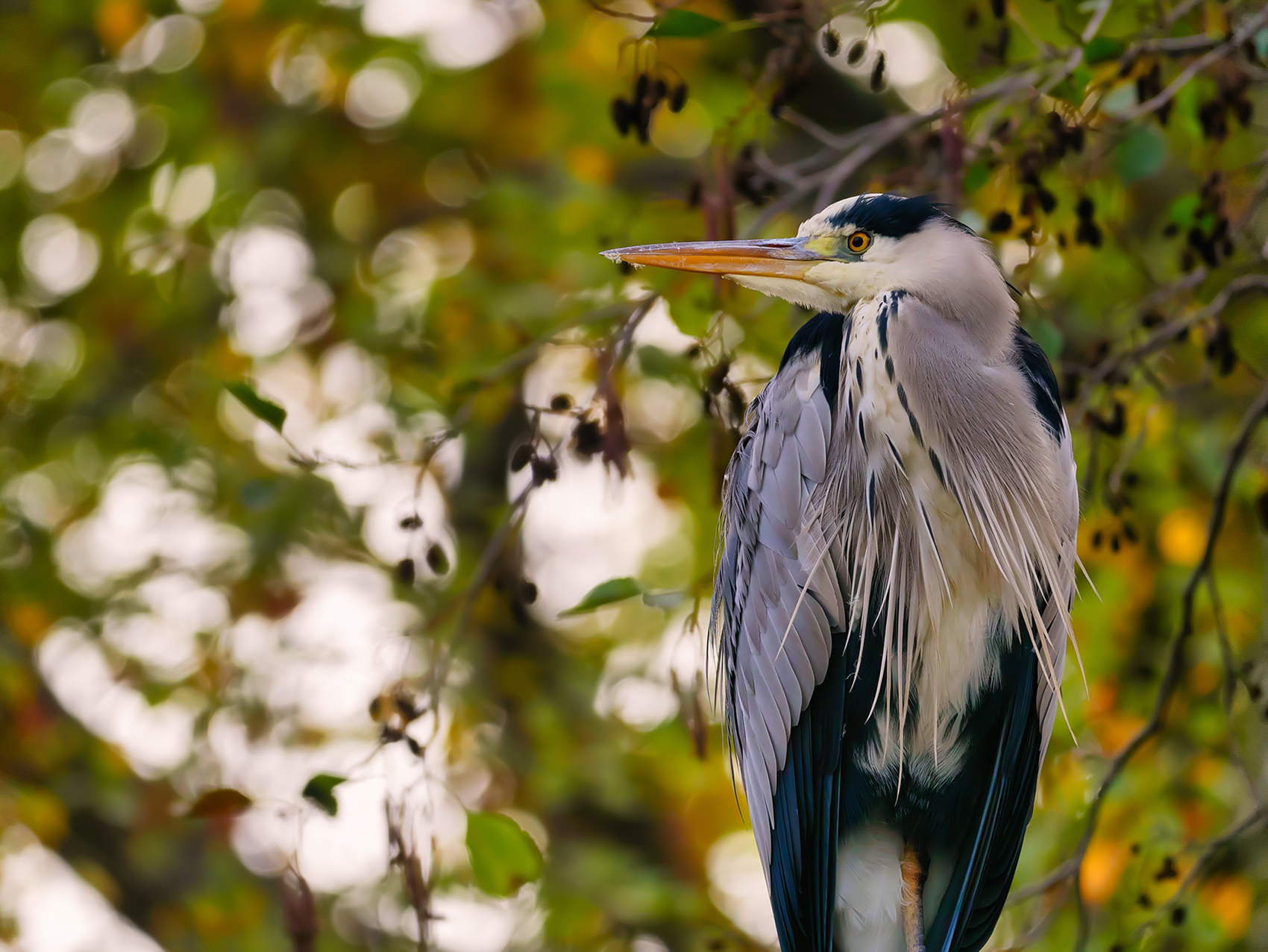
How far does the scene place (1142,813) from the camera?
3045mm

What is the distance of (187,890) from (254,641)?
0.85m

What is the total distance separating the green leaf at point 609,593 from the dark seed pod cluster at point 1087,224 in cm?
91

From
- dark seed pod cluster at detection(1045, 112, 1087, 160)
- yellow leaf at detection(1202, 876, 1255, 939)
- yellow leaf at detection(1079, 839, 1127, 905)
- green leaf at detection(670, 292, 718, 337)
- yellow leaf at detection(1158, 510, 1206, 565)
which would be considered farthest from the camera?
yellow leaf at detection(1158, 510, 1206, 565)

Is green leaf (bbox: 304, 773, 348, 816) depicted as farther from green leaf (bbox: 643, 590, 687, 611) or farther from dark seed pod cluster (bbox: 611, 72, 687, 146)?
dark seed pod cluster (bbox: 611, 72, 687, 146)

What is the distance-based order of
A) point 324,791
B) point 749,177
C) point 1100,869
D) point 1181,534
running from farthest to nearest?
point 1181,534
point 1100,869
point 749,177
point 324,791

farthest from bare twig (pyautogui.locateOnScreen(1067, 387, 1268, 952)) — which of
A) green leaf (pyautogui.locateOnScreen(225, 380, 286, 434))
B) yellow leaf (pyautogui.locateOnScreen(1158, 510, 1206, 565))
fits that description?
green leaf (pyautogui.locateOnScreen(225, 380, 286, 434))

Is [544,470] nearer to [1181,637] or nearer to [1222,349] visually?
[1222,349]

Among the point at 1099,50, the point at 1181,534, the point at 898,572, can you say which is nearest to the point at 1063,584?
the point at 898,572

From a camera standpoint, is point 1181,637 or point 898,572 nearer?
point 898,572

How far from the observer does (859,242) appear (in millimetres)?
1881

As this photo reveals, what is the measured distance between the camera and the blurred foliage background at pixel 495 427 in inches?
98.6

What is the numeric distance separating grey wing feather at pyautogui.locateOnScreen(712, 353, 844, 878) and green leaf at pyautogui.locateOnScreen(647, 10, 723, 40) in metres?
0.51

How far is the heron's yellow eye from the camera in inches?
73.8

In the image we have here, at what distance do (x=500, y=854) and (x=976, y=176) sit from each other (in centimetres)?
133
